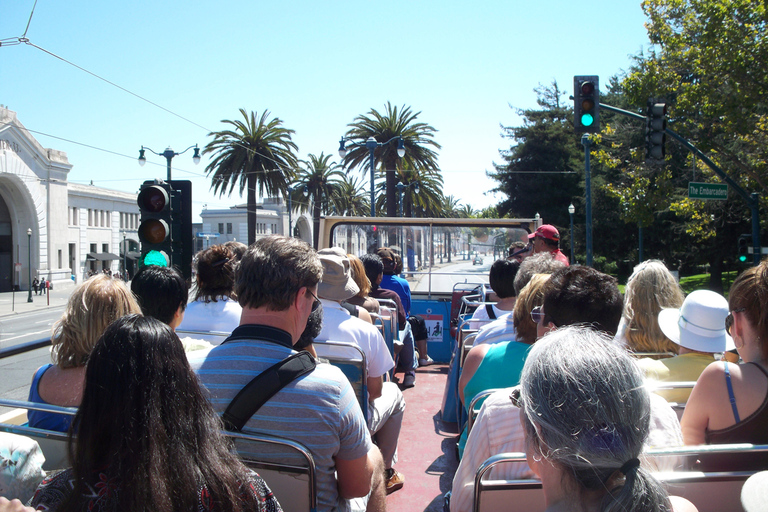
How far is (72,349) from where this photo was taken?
2623mm

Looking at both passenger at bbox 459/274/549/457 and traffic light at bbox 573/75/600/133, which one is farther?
traffic light at bbox 573/75/600/133

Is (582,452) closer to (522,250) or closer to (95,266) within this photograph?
(522,250)

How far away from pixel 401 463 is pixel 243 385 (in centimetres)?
273

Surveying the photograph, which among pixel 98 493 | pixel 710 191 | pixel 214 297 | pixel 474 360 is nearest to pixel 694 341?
pixel 474 360

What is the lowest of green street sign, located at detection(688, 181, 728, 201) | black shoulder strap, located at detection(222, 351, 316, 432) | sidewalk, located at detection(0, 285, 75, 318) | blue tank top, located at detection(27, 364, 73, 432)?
sidewalk, located at detection(0, 285, 75, 318)

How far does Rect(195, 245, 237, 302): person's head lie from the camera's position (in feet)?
14.6

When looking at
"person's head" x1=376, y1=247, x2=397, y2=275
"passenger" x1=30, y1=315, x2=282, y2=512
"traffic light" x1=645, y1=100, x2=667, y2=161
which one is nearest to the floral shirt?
"passenger" x1=30, y1=315, x2=282, y2=512

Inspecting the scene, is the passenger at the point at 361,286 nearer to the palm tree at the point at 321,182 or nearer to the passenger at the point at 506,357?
the passenger at the point at 506,357

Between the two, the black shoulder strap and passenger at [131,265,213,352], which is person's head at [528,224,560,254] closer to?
passenger at [131,265,213,352]

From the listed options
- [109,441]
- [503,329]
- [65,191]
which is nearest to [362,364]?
[503,329]

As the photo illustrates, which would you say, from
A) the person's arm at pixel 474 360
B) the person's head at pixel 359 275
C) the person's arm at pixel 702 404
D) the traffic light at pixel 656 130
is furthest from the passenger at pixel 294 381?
the traffic light at pixel 656 130

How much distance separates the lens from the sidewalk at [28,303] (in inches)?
1281

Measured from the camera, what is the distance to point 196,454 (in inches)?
59.0

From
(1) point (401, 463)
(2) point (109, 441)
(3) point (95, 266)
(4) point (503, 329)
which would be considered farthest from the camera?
(3) point (95, 266)
